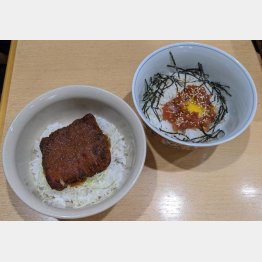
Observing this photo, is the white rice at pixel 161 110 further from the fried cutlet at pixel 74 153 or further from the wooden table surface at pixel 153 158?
the fried cutlet at pixel 74 153

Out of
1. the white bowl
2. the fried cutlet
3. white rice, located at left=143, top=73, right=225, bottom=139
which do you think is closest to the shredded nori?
white rice, located at left=143, top=73, right=225, bottom=139

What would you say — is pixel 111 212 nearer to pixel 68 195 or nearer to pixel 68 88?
pixel 68 195

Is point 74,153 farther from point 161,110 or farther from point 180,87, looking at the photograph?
point 180,87

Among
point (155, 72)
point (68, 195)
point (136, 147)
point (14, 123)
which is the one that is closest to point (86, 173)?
point (68, 195)

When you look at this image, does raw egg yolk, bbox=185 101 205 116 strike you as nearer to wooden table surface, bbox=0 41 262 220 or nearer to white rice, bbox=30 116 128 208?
wooden table surface, bbox=0 41 262 220

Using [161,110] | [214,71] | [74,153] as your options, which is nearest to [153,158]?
[161,110]
